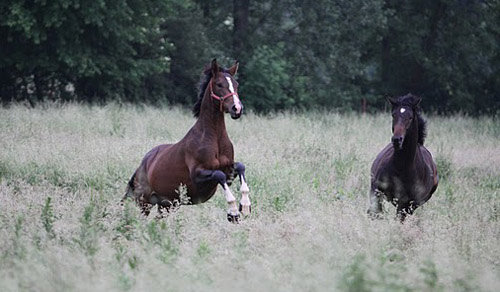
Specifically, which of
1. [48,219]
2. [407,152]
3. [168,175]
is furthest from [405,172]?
[48,219]

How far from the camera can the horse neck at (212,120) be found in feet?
27.0

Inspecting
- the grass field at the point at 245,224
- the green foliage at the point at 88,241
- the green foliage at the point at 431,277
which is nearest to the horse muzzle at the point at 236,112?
the grass field at the point at 245,224

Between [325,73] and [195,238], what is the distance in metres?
25.4

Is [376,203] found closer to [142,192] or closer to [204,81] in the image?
[204,81]

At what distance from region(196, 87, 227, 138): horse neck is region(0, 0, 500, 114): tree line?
1518 cm

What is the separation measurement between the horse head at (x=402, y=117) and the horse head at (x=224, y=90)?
87.4 inches

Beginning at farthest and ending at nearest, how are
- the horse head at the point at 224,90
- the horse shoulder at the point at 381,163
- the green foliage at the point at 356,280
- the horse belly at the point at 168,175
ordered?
the horse shoulder at the point at 381,163 < the horse belly at the point at 168,175 < the horse head at the point at 224,90 < the green foliage at the point at 356,280

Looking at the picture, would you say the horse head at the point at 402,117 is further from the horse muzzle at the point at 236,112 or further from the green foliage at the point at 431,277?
A: the green foliage at the point at 431,277

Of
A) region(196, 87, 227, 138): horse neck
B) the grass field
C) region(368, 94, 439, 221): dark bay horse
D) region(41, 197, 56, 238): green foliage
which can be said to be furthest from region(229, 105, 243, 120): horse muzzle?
region(368, 94, 439, 221): dark bay horse

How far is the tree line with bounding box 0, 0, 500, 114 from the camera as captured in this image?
23922 millimetres

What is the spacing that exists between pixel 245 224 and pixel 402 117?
2.80 metres

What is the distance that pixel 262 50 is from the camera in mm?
29359

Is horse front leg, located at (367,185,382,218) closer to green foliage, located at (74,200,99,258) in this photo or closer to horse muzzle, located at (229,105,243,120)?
horse muzzle, located at (229,105,243,120)

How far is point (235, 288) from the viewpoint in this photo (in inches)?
190
